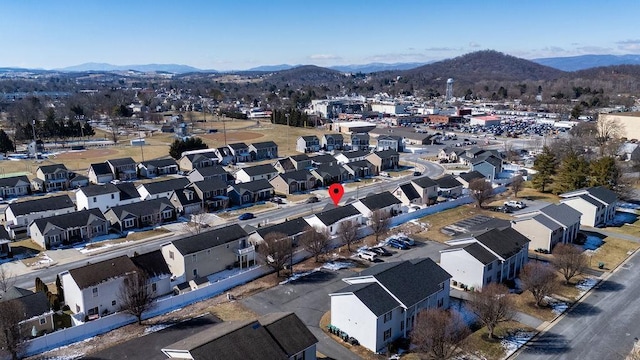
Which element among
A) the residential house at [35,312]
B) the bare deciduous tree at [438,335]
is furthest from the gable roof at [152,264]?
the bare deciduous tree at [438,335]

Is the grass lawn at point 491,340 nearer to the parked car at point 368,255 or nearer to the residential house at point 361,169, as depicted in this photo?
the parked car at point 368,255

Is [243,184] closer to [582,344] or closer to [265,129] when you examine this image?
[582,344]

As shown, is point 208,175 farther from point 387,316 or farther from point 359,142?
point 387,316

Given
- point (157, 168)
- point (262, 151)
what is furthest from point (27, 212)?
point (262, 151)

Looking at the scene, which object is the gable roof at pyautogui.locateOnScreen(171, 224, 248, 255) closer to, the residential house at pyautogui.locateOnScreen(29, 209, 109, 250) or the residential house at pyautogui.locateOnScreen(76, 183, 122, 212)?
the residential house at pyautogui.locateOnScreen(29, 209, 109, 250)

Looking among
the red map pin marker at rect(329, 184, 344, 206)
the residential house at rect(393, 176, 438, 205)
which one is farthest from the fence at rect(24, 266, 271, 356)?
the residential house at rect(393, 176, 438, 205)

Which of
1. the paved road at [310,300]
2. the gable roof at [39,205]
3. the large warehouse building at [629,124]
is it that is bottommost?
the paved road at [310,300]
